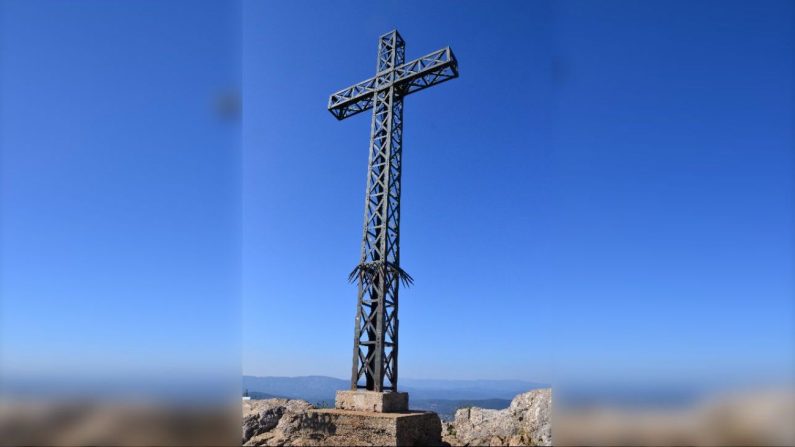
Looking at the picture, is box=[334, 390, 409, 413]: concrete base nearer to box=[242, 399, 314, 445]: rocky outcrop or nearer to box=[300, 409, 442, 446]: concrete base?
box=[300, 409, 442, 446]: concrete base

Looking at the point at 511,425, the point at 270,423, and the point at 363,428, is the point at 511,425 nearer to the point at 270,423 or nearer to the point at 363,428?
the point at 363,428

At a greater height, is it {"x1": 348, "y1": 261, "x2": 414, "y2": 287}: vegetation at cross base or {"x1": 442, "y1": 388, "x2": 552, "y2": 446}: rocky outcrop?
{"x1": 348, "y1": 261, "x2": 414, "y2": 287}: vegetation at cross base

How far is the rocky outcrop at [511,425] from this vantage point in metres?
11.2

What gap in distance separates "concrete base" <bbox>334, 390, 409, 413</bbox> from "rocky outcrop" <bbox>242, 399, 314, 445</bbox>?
3.73 ft

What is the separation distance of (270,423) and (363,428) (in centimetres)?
311

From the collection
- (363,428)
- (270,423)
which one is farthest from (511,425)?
(270,423)

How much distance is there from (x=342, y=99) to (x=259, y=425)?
10.9 metres

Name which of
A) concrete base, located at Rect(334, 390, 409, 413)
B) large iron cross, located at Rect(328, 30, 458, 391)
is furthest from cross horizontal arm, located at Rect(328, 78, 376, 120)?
concrete base, located at Rect(334, 390, 409, 413)

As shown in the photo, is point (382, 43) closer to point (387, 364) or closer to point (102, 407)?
point (387, 364)

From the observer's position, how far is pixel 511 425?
496 inches

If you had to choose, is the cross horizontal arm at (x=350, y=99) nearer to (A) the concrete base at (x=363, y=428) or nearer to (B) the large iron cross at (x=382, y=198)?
(B) the large iron cross at (x=382, y=198)

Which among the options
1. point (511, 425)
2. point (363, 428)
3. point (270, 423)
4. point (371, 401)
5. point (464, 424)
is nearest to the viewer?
point (363, 428)

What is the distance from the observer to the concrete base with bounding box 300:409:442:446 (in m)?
10.1

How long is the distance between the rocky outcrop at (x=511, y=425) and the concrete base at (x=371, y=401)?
210 cm
